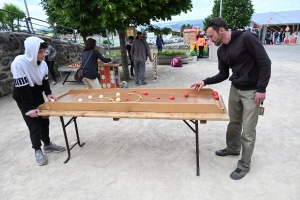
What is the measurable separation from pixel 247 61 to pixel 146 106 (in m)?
1.23

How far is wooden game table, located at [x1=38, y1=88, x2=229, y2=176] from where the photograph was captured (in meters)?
2.26

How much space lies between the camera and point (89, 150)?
3467 mm

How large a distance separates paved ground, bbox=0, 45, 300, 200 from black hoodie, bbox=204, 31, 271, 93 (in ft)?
3.73

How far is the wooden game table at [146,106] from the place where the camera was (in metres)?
2.26

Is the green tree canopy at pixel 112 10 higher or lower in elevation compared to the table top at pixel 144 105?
higher

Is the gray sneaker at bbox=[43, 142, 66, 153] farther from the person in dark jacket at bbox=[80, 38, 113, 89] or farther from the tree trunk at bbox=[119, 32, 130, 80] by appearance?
the tree trunk at bbox=[119, 32, 130, 80]

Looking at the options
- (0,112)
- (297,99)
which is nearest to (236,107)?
(297,99)

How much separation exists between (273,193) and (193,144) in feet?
4.41

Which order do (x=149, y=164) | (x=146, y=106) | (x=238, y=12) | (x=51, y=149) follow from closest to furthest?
(x=146, y=106)
(x=149, y=164)
(x=51, y=149)
(x=238, y=12)

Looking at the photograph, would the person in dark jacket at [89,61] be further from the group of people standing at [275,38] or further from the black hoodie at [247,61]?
the group of people standing at [275,38]

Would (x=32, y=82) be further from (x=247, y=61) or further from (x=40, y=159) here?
(x=247, y=61)

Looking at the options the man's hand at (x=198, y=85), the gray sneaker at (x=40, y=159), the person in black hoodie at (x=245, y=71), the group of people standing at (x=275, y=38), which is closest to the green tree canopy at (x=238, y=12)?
the group of people standing at (x=275, y=38)

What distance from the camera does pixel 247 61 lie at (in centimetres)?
230

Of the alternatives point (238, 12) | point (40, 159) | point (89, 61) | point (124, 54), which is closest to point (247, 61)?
point (40, 159)
